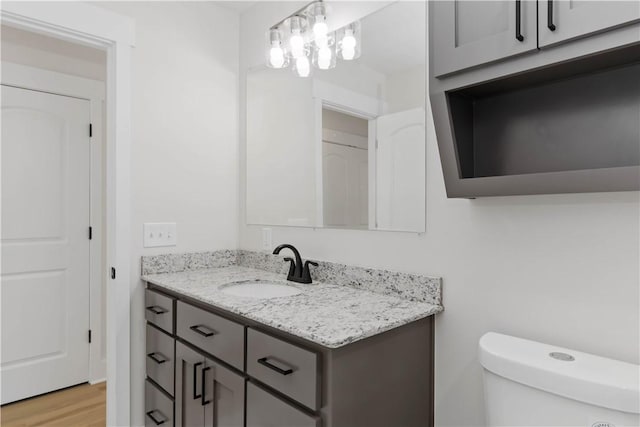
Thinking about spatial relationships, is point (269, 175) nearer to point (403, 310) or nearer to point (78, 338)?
point (403, 310)

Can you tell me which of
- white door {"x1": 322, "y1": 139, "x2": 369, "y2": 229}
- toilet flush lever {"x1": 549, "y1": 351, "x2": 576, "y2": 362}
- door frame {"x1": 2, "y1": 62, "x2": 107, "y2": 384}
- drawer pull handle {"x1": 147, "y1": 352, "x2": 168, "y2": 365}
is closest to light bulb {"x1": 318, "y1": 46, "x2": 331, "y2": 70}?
white door {"x1": 322, "y1": 139, "x2": 369, "y2": 229}

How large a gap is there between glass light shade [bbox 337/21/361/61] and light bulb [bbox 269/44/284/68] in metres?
0.32

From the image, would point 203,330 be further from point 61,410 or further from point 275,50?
point 61,410

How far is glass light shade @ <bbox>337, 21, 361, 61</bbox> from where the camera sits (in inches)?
66.5

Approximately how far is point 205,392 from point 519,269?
121 centimetres

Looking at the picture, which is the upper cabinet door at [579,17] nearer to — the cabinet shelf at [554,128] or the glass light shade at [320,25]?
the cabinet shelf at [554,128]

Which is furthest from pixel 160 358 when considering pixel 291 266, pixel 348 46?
pixel 348 46

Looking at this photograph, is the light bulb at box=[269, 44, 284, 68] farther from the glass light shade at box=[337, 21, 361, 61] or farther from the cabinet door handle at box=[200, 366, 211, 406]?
the cabinet door handle at box=[200, 366, 211, 406]

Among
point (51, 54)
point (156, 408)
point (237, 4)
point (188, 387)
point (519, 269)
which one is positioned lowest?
point (156, 408)

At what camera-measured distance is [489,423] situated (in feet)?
3.60

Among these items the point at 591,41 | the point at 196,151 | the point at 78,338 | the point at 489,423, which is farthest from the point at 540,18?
the point at 78,338

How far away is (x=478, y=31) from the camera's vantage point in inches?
41.7

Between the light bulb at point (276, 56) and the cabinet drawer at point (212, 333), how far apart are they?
1.19 meters

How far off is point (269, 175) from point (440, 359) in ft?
4.08
